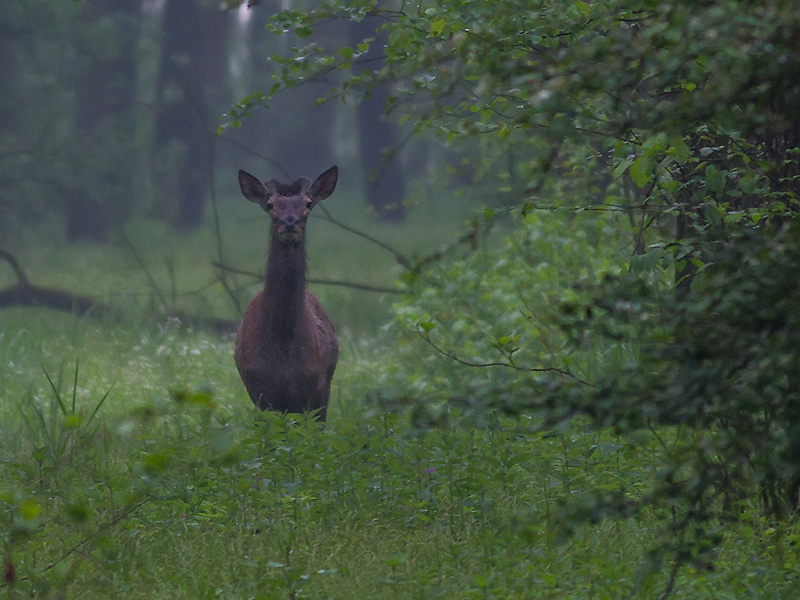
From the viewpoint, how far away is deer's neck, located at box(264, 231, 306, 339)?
7477 millimetres

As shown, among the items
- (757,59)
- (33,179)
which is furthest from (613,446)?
(33,179)

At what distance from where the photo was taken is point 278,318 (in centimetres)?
747

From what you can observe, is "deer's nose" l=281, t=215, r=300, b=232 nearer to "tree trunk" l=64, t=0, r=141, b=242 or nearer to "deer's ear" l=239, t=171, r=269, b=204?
"deer's ear" l=239, t=171, r=269, b=204

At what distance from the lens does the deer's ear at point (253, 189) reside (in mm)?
7949

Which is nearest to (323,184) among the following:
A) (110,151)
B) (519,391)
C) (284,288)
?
(284,288)

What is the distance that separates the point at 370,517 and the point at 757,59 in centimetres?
338

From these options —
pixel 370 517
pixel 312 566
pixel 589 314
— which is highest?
pixel 589 314

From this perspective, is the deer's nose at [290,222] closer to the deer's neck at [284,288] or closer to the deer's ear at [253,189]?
the deer's neck at [284,288]

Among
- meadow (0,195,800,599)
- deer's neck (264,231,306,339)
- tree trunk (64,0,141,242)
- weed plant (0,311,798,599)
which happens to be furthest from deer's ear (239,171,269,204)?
tree trunk (64,0,141,242)

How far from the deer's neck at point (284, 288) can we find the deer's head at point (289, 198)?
116mm

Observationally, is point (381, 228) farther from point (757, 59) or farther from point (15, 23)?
point (757, 59)

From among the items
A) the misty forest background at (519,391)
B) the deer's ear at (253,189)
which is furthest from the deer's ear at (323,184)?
the misty forest background at (519,391)

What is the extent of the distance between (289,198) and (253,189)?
23.4 inches

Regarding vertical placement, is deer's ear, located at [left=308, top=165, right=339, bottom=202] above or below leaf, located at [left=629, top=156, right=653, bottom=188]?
below
